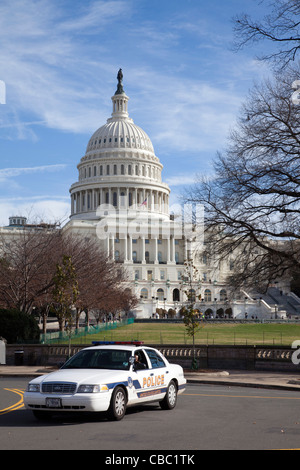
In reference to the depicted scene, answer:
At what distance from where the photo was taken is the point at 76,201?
16000 cm

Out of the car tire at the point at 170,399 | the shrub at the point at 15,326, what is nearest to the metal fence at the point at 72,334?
the shrub at the point at 15,326

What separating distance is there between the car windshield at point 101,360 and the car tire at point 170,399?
4.83ft

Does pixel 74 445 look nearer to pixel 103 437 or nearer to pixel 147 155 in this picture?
pixel 103 437

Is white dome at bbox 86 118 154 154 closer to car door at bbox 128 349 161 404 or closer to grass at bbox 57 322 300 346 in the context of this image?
grass at bbox 57 322 300 346

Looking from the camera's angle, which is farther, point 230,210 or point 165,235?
point 165,235

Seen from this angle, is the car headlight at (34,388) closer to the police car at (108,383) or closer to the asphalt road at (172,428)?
the police car at (108,383)

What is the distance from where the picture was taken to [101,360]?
1448 centimetres

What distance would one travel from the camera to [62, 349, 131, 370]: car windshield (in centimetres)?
1426

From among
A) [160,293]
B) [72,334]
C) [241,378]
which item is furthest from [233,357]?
[160,293]

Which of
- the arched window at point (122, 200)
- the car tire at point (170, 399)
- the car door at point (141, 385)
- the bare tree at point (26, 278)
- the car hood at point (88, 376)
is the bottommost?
the car tire at point (170, 399)

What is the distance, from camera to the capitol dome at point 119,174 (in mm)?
152250

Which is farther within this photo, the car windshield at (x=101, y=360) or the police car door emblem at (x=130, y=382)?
the car windshield at (x=101, y=360)
